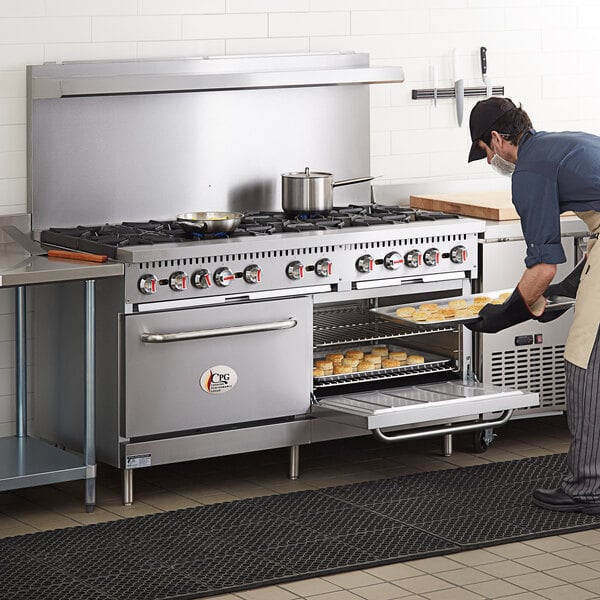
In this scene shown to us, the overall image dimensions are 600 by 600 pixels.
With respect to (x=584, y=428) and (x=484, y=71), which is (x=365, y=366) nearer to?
(x=584, y=428)

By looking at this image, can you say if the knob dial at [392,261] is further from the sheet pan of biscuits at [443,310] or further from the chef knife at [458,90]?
the chef knife at [458,90]

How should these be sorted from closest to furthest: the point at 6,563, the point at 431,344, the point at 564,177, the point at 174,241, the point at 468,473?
the point at 6,563, the point at 564,177, the point at 174,241, the point at 468,473, the point at 431,344

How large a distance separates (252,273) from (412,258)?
28.4 inches

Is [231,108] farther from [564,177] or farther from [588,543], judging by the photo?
[588,543]

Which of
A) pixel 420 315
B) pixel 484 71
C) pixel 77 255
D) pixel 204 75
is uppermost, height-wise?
pixel 484 71

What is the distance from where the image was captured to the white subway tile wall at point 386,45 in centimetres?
559

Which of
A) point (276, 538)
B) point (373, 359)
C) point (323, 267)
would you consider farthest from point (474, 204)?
point (276, 538)

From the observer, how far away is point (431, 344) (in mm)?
6008

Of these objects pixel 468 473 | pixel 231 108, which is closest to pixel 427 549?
pixel 468 473

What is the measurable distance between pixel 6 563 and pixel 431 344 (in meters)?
2.16

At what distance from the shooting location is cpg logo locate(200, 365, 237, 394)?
527cm

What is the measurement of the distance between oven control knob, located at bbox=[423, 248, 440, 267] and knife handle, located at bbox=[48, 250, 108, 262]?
134 cm

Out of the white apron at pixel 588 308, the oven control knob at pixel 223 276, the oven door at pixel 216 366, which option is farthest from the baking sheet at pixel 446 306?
the oven control knob at pixel 223 276

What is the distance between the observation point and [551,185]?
4.93 metres
